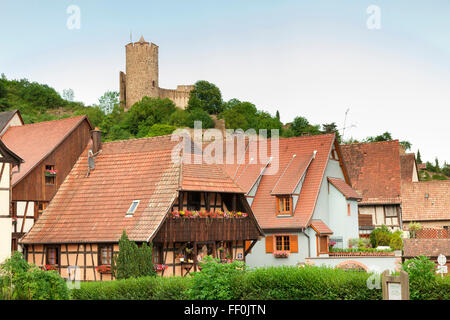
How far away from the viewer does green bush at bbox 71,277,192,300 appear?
61.5ft

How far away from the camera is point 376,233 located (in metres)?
38.2

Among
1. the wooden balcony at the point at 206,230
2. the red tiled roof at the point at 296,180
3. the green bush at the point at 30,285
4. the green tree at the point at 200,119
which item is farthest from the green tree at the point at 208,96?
the green bush at the point at 30,285

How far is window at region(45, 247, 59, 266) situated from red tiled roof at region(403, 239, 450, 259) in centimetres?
1686

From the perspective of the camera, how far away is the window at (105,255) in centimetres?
2684

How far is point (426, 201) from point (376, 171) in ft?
14.8

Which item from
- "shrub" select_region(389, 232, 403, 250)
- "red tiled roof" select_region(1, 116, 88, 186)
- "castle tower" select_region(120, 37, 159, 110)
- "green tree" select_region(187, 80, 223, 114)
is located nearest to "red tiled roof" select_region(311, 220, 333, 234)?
"shrub" select_region(389, 232, 403, 250)

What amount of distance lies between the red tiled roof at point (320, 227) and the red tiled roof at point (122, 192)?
5670 millimetres

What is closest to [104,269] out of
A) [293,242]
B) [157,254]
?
[157,254]

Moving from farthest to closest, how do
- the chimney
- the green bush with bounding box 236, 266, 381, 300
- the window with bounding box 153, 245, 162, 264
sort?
1. the chimney
2. the window with bounding box 153, 245, 162, 264
3. the green bush with bounding box 236, 266, 381, 300

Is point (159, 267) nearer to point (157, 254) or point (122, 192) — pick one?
point (157, 254)

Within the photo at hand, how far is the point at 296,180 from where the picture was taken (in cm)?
3475

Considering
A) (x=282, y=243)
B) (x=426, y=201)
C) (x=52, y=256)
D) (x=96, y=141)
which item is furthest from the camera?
(x=426, y=201)

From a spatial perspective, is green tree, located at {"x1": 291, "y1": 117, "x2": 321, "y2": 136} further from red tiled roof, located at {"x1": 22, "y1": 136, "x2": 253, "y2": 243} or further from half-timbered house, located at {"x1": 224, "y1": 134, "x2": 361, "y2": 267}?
red tiled roof, located at {"x1": 22, "y1": 136, "x2": 253, "y2": 243}

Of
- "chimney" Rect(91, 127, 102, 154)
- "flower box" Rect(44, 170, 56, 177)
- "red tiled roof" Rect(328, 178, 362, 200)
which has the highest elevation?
"chimney" Rect(91, 127, 102, 154)
